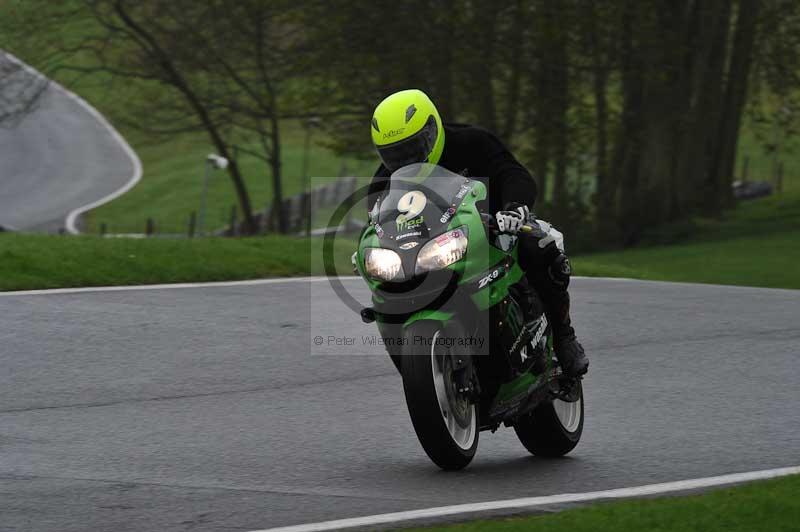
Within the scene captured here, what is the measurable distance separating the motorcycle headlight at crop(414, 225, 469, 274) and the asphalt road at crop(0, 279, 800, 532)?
0.97 meters

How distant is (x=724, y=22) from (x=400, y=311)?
26087 mm

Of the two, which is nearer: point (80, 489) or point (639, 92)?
point (80, 489)

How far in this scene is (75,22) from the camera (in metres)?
30.8

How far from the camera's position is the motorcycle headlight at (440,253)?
5.89 m

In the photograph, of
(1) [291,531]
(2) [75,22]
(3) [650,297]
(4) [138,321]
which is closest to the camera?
(1) [291,531]

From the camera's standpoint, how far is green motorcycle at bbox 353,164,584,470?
5.90 metres

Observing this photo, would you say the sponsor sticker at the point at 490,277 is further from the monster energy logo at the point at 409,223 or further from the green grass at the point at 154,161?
the green grass at the point at 154,161

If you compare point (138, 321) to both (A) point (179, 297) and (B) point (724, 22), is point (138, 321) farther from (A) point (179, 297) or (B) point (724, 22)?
(B) point (724, 22)

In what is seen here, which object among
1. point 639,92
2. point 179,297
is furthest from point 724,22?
point 179,297

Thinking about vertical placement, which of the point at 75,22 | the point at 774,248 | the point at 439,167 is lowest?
the point at 774,248

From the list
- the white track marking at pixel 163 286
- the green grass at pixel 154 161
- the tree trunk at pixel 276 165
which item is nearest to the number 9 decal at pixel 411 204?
the white track marking at pixel 163 286

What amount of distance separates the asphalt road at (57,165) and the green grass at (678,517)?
43.4 metres

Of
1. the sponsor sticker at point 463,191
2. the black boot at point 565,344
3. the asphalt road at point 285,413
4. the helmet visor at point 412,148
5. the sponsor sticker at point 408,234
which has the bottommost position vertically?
the asphalt road at point 285,413

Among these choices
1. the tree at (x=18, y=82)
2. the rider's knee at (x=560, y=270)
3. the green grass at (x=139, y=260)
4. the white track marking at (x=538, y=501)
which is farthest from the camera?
the tree at (x=18, y=82)
